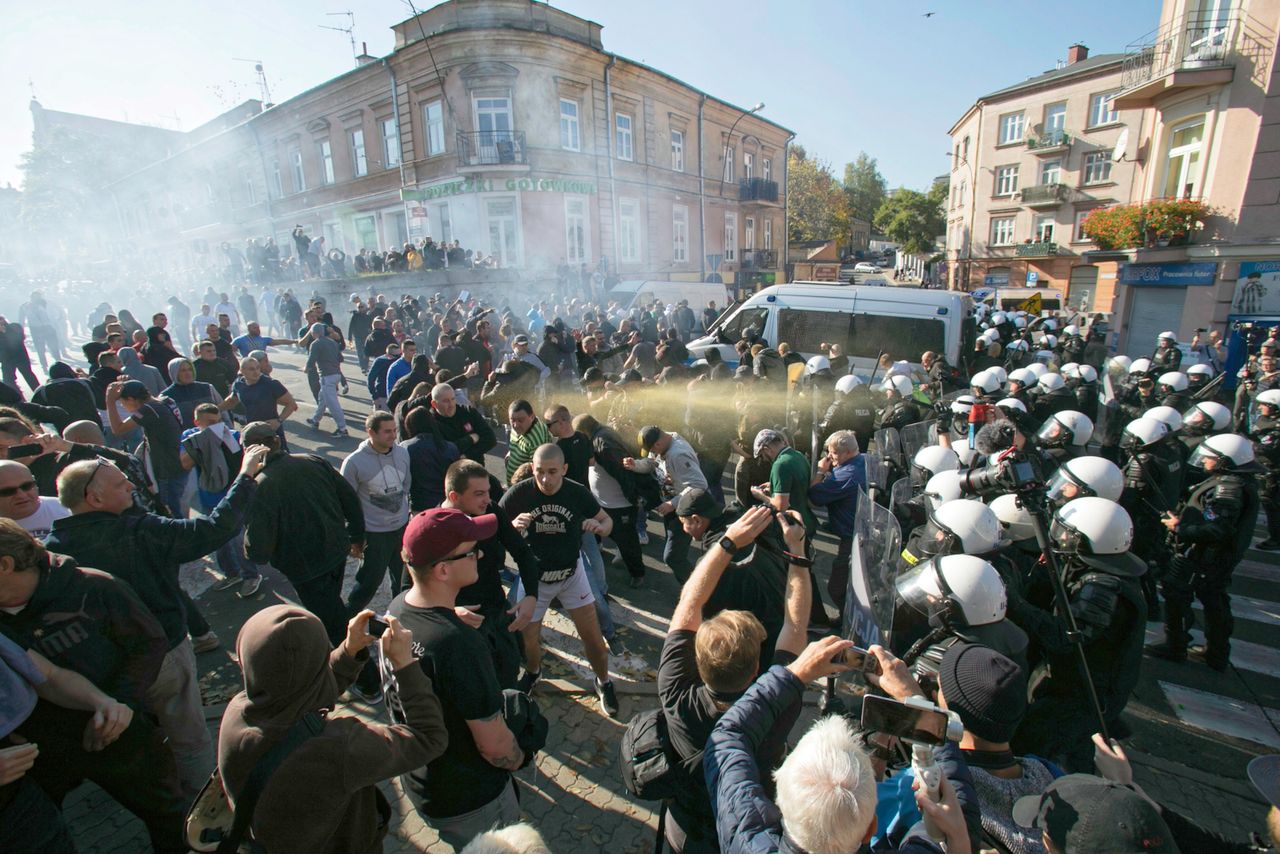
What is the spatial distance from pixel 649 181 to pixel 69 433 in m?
24.5

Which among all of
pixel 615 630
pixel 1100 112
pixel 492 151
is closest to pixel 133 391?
pixel 615 630

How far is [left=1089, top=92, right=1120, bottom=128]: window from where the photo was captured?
27.9m

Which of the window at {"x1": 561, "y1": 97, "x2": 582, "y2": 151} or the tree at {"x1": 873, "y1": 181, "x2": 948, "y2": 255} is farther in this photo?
the tree at {"x1": 873, "y1": 181, "x2": 948, "y2": 255}

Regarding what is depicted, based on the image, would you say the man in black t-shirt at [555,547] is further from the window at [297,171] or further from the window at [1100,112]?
the window at [1100,112]

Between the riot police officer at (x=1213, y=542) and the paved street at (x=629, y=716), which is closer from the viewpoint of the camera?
the paved street at (x=629, y=716)

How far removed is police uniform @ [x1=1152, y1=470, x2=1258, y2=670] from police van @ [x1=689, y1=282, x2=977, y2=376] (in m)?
5.54

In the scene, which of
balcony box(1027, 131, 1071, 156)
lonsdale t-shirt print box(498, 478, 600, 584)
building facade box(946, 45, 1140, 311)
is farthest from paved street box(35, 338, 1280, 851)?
balcony box(1027, 131, 1071, 156)

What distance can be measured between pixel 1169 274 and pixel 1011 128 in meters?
22.3

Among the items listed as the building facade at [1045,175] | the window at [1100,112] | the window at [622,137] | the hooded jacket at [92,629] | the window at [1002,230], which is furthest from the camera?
the window at [1002,230]

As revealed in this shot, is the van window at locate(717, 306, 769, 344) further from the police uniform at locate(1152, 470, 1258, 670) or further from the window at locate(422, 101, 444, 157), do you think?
the window at locate(422, 101, 444, 157)

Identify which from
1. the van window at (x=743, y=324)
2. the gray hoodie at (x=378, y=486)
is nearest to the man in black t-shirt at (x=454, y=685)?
the gray hoodie at (x=378, y=486)

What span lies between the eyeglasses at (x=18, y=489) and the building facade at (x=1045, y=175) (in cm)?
3266

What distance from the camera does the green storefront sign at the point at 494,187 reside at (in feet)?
69.8

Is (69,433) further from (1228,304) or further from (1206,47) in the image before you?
(1206,47)
